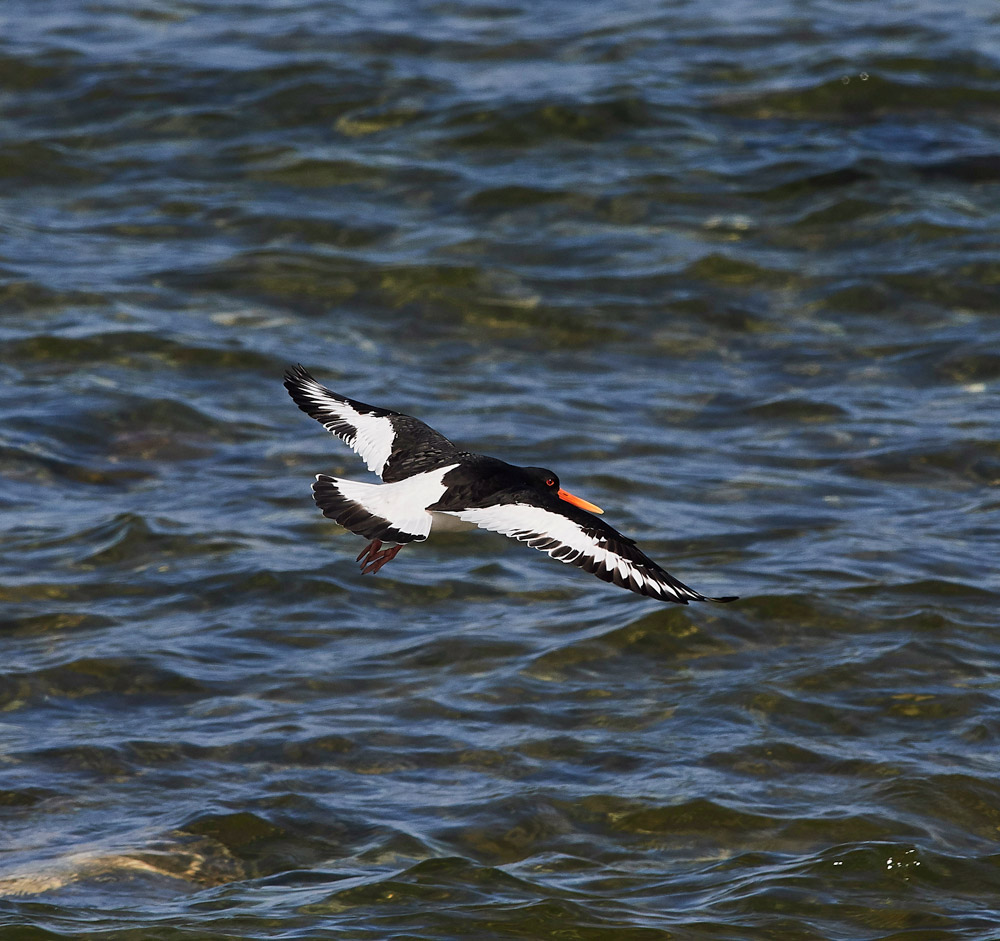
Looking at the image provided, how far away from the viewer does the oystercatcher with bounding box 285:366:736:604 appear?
19.5 feet

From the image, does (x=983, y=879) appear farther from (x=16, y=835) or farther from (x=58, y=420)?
(x=58, y=420)

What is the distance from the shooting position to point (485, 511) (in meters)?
6.20

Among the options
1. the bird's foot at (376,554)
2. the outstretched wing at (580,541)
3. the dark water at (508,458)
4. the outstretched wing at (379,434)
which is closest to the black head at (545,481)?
the outstretched wing at (580,541)

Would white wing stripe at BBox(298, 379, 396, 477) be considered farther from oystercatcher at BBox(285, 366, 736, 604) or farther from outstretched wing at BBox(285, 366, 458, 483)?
oystercatcher at BBox(285, 366, 736, 604)

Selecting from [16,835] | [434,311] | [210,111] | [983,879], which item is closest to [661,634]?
[983,879]

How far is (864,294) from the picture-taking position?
476 inches

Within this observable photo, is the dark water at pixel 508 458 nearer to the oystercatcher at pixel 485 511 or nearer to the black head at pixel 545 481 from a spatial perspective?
the oystercatcher at pixel 485 511

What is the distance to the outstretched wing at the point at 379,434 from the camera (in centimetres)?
684

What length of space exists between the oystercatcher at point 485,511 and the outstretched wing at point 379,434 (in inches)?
0.6

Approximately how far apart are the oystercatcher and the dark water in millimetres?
1313

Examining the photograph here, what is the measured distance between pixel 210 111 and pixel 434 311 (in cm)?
450

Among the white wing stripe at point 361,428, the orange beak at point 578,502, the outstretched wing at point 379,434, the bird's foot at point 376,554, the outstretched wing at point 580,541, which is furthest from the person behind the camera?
the white wing stripe at point 361,428

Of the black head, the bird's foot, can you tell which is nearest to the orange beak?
the black head

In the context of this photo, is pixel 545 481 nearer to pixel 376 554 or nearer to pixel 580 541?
pixel 580 541
